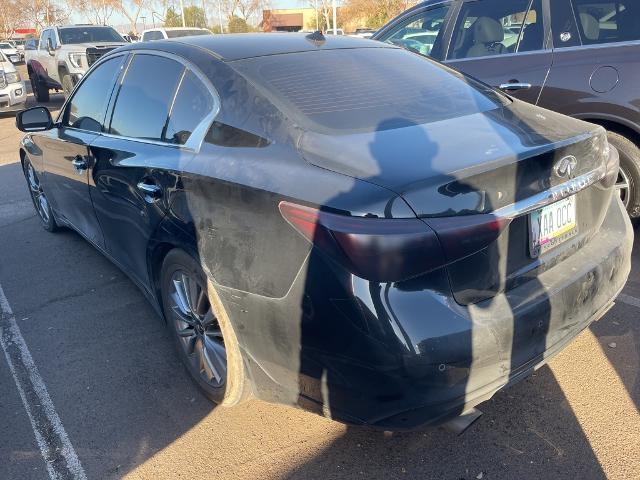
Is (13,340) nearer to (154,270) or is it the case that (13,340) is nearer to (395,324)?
(154,270)

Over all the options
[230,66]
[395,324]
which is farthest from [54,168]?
[395,324]

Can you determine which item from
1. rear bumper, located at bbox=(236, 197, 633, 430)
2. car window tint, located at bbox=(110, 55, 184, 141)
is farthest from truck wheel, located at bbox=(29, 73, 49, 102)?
rear bumper, located at bbox=(236, 197, 633, 430)

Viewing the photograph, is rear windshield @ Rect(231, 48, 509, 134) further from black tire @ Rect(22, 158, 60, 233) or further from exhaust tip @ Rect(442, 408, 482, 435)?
black tire @ Rect(22, 158, 60, 233)

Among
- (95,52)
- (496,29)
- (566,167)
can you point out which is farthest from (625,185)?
(95,52)

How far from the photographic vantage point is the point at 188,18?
61.6m

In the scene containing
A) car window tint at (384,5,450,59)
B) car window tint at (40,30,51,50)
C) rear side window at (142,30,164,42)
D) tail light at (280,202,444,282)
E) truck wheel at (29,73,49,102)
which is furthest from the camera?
rear side window at (142,30,164,42)

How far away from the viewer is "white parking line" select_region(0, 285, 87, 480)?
250 cm

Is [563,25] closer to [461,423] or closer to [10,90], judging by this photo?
[461,423]

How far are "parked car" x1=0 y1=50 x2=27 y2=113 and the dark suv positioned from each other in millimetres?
11136

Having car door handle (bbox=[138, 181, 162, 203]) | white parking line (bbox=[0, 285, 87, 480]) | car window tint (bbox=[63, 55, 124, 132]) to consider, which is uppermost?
car window tint (bbox=[63, 55, 124, 132])

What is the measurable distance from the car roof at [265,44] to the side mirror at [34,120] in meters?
1.67

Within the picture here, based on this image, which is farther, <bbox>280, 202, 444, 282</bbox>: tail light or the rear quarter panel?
the rear quarter panel

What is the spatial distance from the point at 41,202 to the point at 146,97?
2787 mm

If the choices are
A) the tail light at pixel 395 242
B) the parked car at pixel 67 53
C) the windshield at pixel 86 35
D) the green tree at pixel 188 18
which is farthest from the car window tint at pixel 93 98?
the green tree at pixel 188 18
